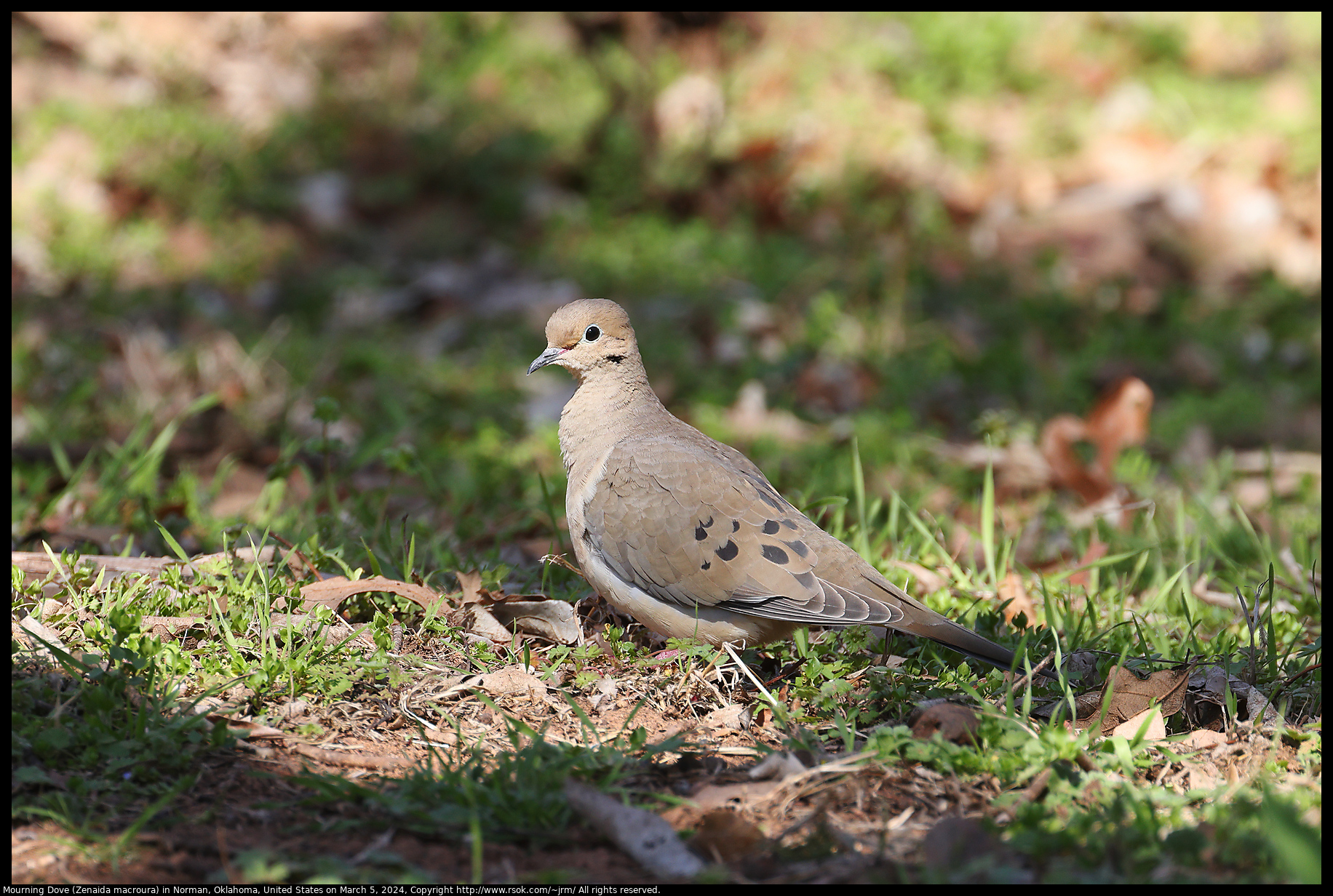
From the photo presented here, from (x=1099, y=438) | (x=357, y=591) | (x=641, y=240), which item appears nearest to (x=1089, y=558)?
(x=1099, y=438)

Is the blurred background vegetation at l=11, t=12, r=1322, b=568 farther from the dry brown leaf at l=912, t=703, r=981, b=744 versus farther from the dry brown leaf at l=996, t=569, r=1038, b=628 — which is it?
the dry brown leaf at l=912, t=703, r=981, b=744

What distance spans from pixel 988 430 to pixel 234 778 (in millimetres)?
3654

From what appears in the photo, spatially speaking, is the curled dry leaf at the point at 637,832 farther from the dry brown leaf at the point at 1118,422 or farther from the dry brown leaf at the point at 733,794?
the dry brown leaf at the point at 1118,422

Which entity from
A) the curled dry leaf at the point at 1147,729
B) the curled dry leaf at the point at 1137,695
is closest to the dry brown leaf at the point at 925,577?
the curled dry leaf at the point at 1137,695

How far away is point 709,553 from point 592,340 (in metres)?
0.96

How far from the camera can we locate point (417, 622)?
12.1 ft

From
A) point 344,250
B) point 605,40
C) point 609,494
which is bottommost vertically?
point 609,494

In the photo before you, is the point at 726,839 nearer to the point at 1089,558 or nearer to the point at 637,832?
the point at 637,832

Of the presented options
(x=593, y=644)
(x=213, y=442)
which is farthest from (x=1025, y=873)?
(x=213, y=442)

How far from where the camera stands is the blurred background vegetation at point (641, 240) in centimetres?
585

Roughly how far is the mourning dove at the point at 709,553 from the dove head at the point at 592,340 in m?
0.16

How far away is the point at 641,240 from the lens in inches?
326

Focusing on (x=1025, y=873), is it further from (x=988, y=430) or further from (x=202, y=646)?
(x=988, y=430)

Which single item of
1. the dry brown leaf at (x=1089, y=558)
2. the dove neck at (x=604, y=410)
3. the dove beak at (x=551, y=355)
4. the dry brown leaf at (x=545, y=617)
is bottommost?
the dry brown leaf at (x=1089, y=558)
